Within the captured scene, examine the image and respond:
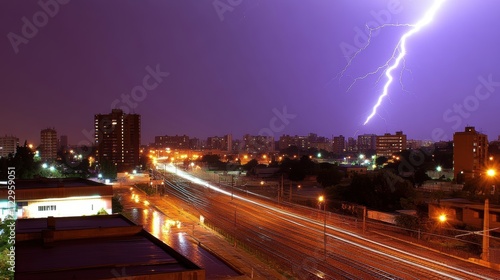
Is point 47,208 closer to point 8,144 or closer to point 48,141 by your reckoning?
point 8,144

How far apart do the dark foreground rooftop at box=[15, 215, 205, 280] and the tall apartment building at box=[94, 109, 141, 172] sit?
7956cm

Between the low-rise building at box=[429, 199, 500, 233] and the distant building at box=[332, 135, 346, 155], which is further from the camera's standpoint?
the distant building at box=[332, 135, 346, 155]

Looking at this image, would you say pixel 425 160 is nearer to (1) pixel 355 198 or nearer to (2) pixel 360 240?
(1) pixel 355 198

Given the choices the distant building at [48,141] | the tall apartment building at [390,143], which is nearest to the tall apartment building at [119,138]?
the distant building at [48,141]

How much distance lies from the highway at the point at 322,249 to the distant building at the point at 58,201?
625 cm

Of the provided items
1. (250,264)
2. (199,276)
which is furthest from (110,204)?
(199,276)

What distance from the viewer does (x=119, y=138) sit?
299 feet

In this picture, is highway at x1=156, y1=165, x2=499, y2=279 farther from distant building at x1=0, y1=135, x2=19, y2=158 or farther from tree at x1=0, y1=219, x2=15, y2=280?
distant building at x1=0, y1=135, x2=19, y2=158

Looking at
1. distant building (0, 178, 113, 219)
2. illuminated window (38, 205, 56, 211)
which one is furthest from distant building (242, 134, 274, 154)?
illuminated window (38, 205, 56, 211)

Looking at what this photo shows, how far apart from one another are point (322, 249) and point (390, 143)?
113156 millimetres

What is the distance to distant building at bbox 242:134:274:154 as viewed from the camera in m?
158

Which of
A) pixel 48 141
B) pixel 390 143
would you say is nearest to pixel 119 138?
pixel 48 141

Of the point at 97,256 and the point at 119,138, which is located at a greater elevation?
the point at 119,138

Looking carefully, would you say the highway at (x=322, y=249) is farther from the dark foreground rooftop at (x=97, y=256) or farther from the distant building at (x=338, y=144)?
the distant building at (x=338, y=144)
